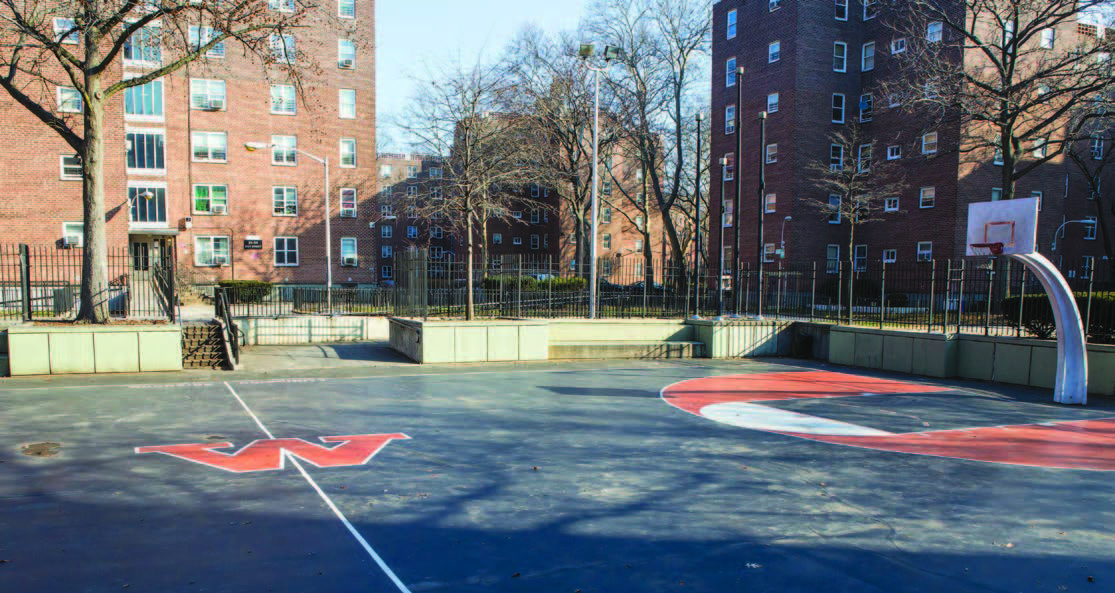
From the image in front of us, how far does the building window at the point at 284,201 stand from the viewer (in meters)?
42.7

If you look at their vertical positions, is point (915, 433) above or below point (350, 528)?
below

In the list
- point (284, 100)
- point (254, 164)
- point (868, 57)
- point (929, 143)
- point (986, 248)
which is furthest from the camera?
point (868, 57)

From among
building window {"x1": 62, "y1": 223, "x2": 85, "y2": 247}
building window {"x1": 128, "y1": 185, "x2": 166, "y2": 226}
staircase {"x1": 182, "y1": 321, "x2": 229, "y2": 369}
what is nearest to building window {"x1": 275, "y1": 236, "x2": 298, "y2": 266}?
building window {"x1": 128, "y1": 185, "x2": 166, "y2": 226}

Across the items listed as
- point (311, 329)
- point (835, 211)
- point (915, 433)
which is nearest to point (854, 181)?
point (835, 211)

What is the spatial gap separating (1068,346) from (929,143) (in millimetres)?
29926

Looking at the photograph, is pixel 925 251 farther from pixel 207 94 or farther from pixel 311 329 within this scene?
pixel 207 94

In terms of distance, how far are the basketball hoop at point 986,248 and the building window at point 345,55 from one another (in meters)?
38.8

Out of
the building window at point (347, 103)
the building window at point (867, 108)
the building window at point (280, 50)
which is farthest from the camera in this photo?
the building window at point (347, 103)

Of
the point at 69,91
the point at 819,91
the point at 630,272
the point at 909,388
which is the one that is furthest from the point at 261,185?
the point at 909,388

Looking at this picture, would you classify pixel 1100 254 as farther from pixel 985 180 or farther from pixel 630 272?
pixel 630 272

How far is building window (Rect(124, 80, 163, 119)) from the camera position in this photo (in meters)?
38.8

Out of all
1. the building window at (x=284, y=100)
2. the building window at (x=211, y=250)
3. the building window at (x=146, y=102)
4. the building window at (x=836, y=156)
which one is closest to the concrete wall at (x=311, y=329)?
the building window at (x=211, y=250)

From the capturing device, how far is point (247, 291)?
33219mm

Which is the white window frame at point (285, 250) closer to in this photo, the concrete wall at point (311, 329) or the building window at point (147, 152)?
the building window at point (147, 152)
